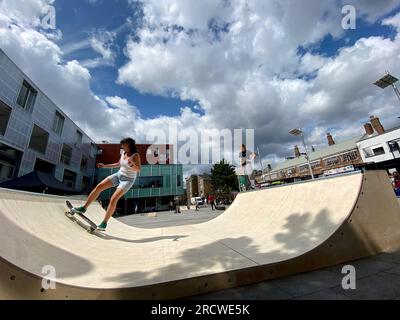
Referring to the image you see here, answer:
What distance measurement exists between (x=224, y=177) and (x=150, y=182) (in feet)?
49.2

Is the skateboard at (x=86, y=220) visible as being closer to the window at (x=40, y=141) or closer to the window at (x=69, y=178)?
the window at (x=40, y=141)

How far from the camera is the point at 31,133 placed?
56.0 ft

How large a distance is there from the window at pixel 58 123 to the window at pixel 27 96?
3714 millimetres

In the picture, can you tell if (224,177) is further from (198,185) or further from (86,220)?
(198,185)

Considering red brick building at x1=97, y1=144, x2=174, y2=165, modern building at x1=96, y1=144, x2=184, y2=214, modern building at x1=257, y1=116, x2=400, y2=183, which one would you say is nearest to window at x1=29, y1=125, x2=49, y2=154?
modern building at x1=96, y1=144, x2=184, y2=214

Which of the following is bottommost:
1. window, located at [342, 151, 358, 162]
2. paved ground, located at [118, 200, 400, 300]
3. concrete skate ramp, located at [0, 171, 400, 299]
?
paved ground, located at [118, 200, 400, 300]

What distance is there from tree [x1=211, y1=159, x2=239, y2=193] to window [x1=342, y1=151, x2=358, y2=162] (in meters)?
20.7

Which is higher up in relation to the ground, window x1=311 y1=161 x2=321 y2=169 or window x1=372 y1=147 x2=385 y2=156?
window x1=311 y1=161 x2=321 y2=169

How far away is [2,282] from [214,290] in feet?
5.70

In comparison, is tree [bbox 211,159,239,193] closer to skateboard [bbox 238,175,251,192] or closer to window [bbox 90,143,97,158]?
skateboard [bbox 238,175,251,192]

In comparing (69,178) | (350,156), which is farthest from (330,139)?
(69,178)

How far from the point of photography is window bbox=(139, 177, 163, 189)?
3431 centimetres
